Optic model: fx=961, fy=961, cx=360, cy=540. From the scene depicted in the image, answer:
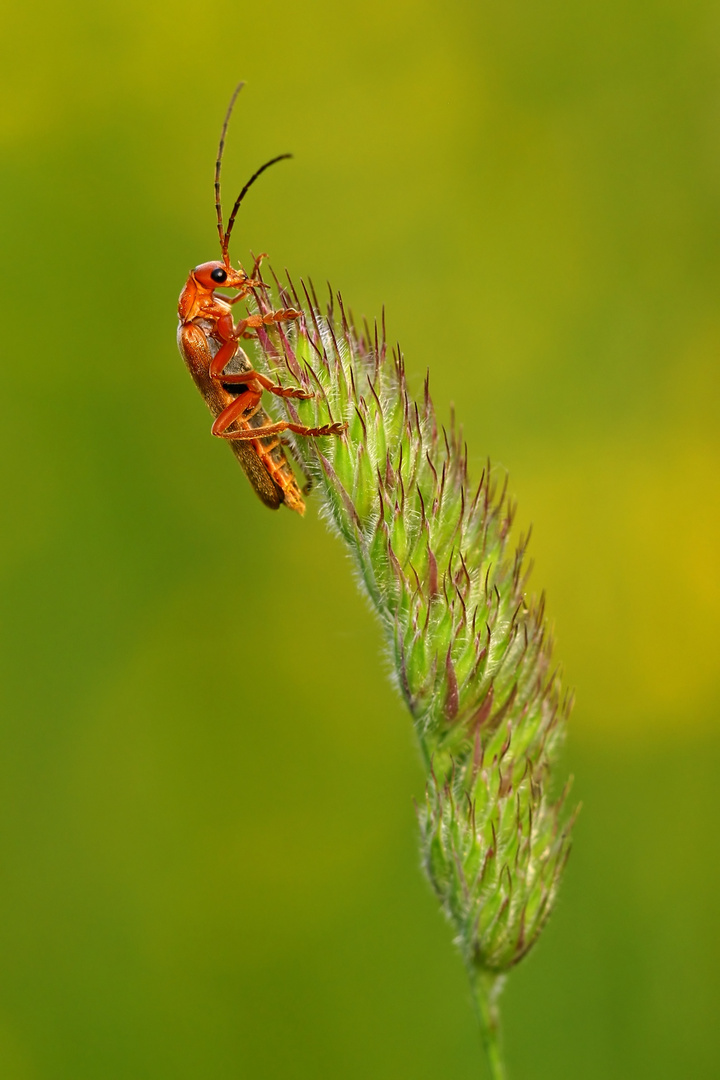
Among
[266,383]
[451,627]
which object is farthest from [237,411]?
[451,627]

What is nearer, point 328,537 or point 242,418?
point 242,418

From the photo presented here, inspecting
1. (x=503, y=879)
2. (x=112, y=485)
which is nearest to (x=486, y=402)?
(x=112, y=485)

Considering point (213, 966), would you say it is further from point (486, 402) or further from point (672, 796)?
point (486, 402)

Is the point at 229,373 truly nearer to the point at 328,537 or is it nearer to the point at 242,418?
the point at 242,418

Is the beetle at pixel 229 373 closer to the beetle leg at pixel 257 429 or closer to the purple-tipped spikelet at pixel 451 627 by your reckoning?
the beetle leg at pixel 257 429

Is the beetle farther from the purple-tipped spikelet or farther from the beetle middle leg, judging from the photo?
the purple-tipped spikelet

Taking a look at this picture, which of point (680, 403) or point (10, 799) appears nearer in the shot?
point (10, 799)
